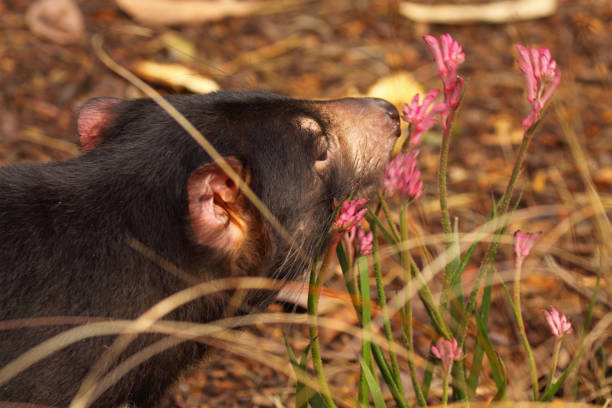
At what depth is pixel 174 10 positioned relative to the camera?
4.50 meters

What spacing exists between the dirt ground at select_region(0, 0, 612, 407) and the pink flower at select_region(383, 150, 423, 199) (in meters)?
1.02

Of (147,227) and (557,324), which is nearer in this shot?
(557,324)

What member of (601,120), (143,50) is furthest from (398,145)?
(143,50)

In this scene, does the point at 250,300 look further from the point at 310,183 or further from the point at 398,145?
the point at 398,145

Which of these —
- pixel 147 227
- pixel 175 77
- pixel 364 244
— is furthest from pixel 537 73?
pixel 175 77

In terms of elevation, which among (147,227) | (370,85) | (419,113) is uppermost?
(419,113)

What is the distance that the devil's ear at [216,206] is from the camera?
182 centimetres

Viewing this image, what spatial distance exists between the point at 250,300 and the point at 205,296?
182mm

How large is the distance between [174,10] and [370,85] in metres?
1.25

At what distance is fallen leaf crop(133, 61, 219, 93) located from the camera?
10.9 feet

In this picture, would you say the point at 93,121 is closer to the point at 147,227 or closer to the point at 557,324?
the point at 147,227

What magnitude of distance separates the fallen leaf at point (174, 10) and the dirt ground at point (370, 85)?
49 millimetres

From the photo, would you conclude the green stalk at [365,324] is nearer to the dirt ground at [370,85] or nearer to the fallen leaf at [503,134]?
the dirt ground at [370,85]

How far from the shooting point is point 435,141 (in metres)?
3.94
